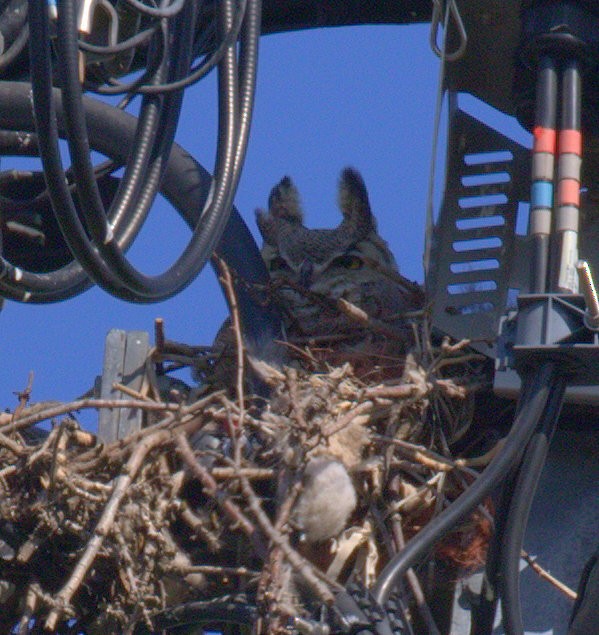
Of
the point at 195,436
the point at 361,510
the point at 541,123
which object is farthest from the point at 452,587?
the point at 541,123

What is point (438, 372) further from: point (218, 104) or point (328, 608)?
point (328, 608)

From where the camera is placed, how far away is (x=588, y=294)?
3824mm

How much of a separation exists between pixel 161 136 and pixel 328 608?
47.9 inches

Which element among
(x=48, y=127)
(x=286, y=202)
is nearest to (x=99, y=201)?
(x=48, y=127)

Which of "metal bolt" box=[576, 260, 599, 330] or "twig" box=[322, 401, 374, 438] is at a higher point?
"metal bolt" box=[576, 260, 599, 330]

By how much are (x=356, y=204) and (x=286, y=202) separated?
0.32m

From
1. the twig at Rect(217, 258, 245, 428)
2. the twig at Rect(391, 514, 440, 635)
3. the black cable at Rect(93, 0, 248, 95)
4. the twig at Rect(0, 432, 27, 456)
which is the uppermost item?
the black cable at Rect(93, 0, 248, 95)

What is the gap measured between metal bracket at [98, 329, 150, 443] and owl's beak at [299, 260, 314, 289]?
97 centimetres

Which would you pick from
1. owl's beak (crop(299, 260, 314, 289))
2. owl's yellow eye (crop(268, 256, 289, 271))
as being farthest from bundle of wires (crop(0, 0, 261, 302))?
owl's yellow eye (crop(268, 256, 289, 271))

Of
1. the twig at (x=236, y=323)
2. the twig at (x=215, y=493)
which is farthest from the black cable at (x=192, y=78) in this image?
the twig at (x=215, y=493)

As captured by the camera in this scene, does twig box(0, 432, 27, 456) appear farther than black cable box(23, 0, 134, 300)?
Yes

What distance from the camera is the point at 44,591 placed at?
14.7ft

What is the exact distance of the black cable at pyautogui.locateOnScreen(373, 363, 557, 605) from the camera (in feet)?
11.7

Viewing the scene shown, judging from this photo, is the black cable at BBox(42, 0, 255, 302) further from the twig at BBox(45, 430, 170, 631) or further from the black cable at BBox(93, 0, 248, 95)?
the twig at BBox(45, 430, 170, 631)
